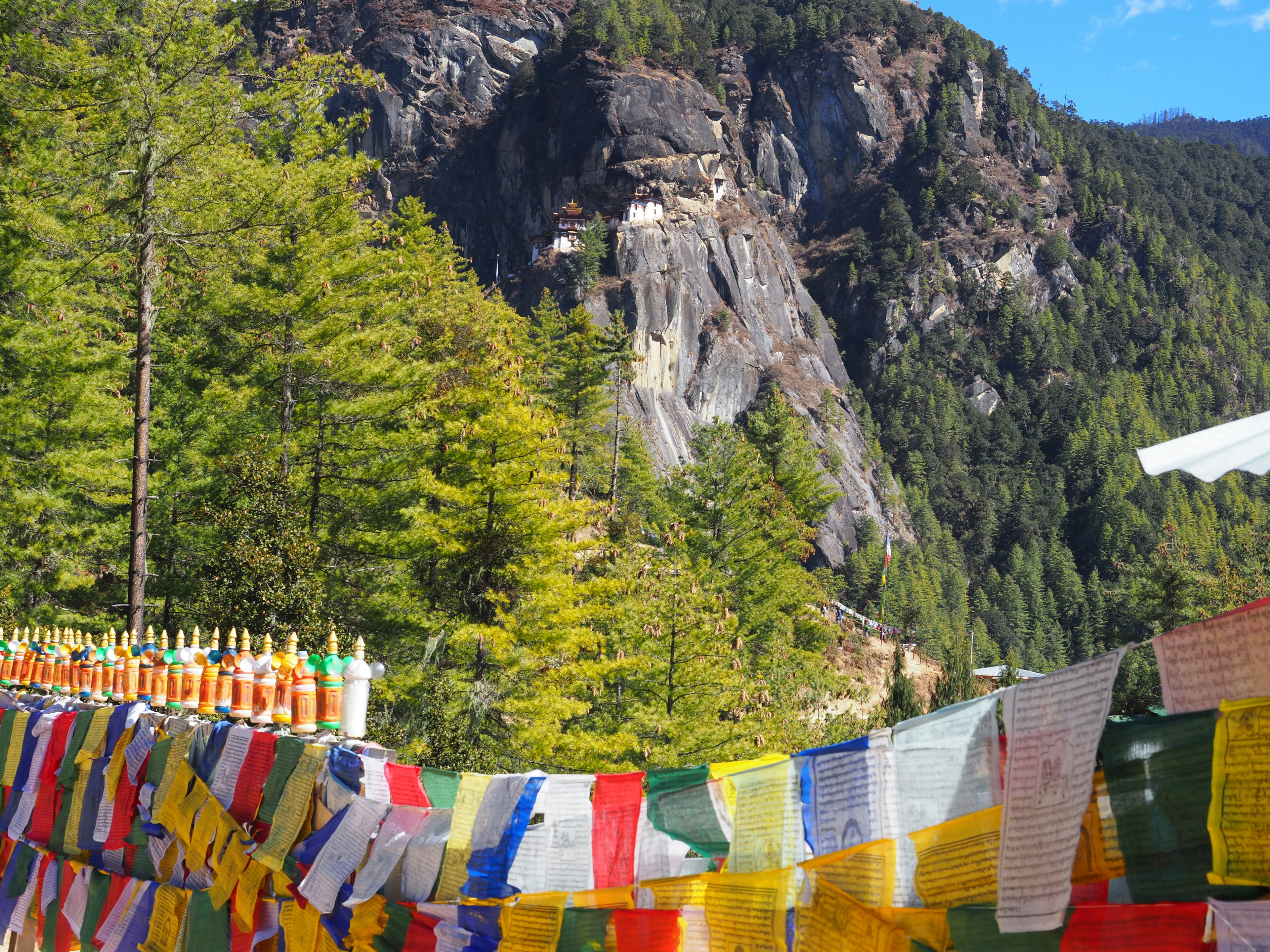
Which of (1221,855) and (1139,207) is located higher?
(1139,207)

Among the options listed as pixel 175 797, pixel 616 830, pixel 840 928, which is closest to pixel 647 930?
pixel 616 830

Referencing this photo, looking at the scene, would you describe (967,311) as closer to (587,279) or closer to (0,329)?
(587,279)

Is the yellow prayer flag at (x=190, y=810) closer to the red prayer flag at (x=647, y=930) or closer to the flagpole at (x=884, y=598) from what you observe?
the red prayer flag at (x=647, y=930)

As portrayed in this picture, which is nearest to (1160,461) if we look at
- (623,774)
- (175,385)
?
(623,774)

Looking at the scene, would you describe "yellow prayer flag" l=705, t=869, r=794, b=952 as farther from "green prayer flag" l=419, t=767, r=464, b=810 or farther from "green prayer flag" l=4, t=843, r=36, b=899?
"green prayer flag" l=4, t=843, r=36, b=899

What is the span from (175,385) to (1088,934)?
25692mm

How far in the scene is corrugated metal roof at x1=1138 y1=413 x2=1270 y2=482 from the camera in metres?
2.68

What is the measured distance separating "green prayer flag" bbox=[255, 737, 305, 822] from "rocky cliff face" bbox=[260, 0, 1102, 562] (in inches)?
2304

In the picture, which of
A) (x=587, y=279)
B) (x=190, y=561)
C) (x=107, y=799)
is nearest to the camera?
(x=107, y=799)

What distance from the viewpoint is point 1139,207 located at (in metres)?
179

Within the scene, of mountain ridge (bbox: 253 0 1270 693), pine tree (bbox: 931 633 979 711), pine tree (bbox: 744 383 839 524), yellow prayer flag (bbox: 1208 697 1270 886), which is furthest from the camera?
mountain ridge (bbox: 253 0 1270 693)

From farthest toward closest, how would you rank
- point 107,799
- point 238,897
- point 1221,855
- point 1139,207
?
point 1139,207 → point 107,799 → point 238,897 → point 1221,855

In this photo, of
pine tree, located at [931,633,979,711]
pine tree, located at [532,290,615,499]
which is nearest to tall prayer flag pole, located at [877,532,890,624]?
pine tree, located at [532,290,615,499]

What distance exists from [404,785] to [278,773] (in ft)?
4.08
